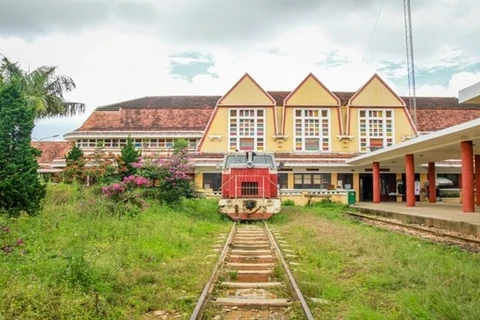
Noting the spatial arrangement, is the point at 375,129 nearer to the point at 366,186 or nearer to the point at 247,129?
the point at 366,186

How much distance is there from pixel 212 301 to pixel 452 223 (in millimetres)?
11415

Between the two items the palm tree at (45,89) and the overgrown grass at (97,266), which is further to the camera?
the palm tree at (45,89)

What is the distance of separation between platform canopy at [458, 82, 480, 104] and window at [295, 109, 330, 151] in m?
21.8

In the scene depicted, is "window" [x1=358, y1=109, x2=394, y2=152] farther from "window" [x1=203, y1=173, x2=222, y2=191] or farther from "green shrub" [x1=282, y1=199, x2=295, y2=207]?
"window" [x1=203, y1=173, x2=222, y2=191]

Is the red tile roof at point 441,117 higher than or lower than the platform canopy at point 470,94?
higher

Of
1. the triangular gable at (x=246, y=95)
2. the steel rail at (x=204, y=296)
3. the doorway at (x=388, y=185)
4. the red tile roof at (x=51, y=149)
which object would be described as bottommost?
the steel rail at (x=204, y=296)

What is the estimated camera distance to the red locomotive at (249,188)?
16.8 meters

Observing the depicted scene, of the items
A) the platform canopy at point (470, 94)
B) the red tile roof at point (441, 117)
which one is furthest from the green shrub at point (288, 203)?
the platform canopy at point (470, 94)

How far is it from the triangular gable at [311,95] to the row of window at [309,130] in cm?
62

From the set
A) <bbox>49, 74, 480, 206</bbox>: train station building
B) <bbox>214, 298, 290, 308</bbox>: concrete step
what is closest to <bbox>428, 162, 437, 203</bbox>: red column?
<bbox>49, 74, 480, 206</bbox>: train station building

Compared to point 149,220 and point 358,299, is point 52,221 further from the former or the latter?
point 358,299

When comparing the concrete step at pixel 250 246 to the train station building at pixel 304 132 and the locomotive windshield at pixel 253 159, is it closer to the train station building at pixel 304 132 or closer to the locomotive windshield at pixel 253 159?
the locomotive windshield at pixel 253 159

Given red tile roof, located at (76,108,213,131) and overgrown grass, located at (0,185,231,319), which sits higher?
red tile roof, located at (76,108,213,131)

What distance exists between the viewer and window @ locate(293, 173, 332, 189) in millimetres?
31156
